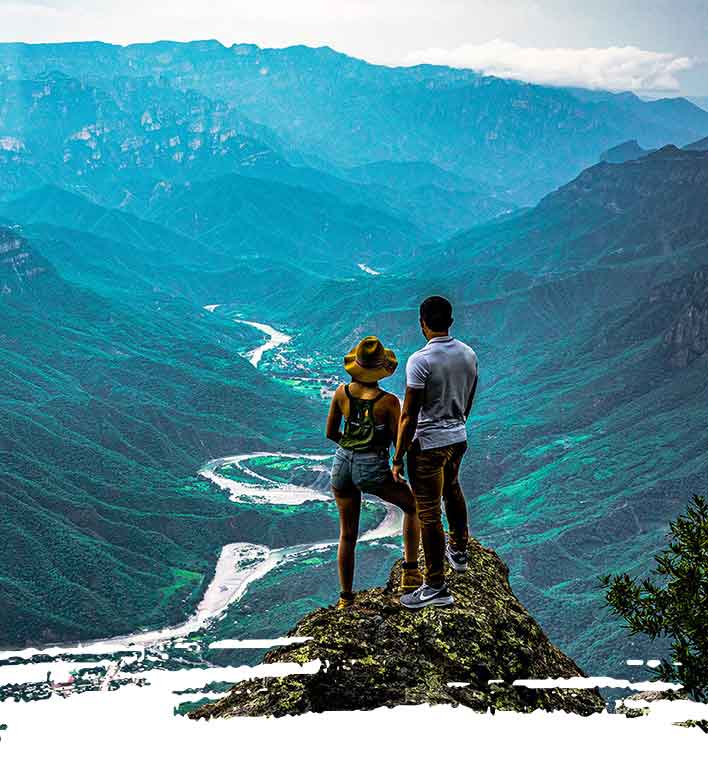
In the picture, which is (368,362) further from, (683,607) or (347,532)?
(683,607)

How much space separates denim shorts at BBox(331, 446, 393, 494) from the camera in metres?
10.6

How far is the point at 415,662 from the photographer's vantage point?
8977 millimetres

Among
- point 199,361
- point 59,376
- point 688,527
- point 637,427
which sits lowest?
point 688,527

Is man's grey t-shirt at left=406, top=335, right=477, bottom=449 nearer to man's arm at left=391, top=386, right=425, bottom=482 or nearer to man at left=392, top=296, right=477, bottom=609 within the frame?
man at left=392, top=296, right=477, bottom=609

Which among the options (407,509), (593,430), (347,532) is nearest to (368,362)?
(407,509)

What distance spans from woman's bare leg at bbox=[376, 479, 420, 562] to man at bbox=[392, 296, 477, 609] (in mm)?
149

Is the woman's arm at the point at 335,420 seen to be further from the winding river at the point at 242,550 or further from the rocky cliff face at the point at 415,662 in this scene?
the winding river at the point at 242,550

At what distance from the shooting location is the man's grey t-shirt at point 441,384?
1027 cm

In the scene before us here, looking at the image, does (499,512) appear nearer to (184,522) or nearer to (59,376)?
(184,522)

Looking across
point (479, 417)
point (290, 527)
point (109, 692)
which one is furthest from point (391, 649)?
point (479, 417)

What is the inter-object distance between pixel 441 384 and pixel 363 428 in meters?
1.14

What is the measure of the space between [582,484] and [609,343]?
179ft

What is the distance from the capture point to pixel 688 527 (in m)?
11.4

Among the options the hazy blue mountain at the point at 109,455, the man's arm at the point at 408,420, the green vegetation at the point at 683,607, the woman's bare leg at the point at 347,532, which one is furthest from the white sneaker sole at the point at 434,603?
the hazy blue mountain at the point at 109,455
